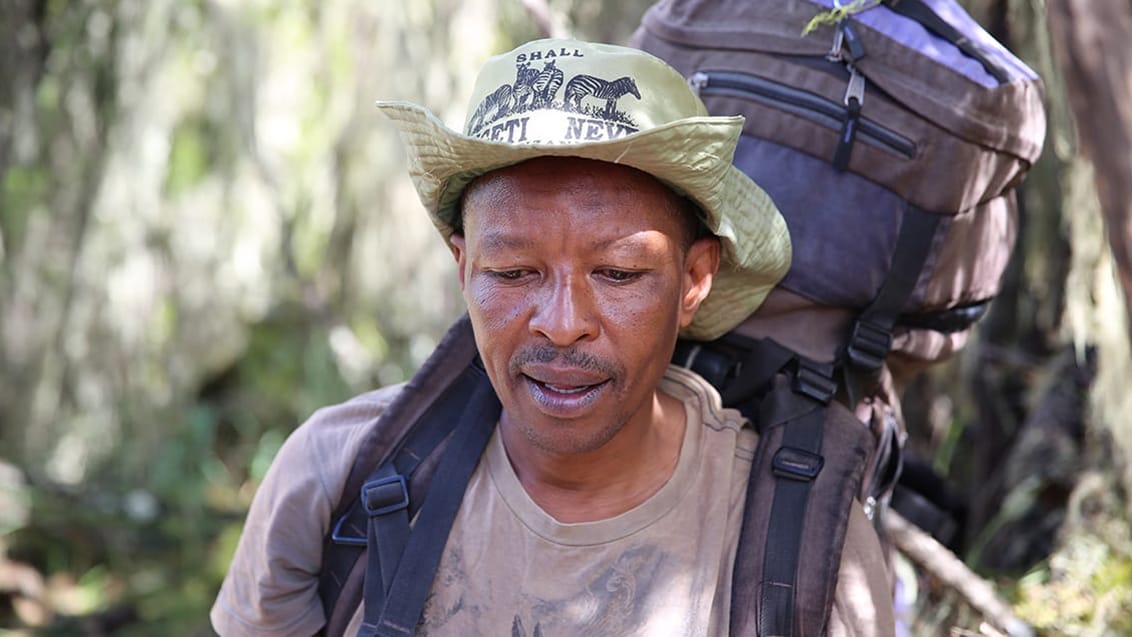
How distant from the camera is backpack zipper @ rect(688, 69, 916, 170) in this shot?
2080mm

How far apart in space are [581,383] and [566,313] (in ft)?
0.40

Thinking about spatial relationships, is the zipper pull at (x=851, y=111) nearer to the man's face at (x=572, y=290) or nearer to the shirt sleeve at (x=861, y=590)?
the man's face at (x=572, y=290)

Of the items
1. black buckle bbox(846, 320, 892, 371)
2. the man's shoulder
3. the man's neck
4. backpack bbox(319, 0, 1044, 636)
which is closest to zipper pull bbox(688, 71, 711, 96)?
backpack bbox(319, 0, 1044, 636)

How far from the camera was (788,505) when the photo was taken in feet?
6.10

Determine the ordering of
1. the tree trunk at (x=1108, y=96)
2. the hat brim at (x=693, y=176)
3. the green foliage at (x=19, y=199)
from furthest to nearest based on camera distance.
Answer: the green foliage at (x=19, y=199) → the hat brim at (x=693, y=176) → the tree trunk at (x=1108, y=96)

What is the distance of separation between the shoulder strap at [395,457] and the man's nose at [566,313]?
1.12 feet

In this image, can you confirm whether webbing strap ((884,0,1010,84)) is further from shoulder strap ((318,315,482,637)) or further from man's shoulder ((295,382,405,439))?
man's shoulder ((295,382,405,439))

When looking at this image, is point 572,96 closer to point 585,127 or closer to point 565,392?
point 585,127

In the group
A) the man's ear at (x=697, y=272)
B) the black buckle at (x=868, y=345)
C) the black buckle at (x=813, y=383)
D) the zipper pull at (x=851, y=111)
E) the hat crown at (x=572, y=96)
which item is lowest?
the black buckle at (x=813, y=383)

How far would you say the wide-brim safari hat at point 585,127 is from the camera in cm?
169

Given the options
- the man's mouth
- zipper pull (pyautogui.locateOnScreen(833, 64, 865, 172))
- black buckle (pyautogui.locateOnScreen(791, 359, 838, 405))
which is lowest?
black buckle (pyautogui.locateOnScreen(791, 359, 838, 405))

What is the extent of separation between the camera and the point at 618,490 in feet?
6.43

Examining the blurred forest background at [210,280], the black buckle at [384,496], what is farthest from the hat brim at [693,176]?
the blurred forest background at [210,280]

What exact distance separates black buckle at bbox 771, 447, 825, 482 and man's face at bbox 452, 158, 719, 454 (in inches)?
10.3
